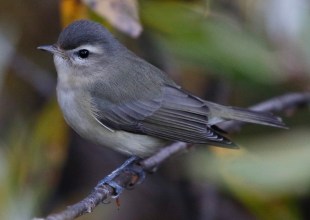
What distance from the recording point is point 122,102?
15.1 feet

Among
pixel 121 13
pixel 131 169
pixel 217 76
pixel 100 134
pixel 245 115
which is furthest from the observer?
pixel 217 76

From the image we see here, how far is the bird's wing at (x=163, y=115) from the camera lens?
4.45m

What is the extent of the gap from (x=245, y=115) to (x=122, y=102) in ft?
2.53

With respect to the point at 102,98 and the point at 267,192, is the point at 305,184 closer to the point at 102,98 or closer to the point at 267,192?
the point at 267,192

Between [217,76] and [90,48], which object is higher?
[217,76]

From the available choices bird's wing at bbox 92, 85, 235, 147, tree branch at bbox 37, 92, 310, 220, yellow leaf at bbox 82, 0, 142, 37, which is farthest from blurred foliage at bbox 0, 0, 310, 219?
bird's wing at bbox 92, 85, 235, 147

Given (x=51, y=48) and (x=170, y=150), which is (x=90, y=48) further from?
(x=170, y=150)

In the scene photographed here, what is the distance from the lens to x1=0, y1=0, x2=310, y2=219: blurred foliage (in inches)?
165

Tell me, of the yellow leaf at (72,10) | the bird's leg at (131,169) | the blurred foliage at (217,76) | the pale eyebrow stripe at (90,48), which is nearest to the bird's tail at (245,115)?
the blurred foliage at (217,76)

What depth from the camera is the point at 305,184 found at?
4223 millimetres

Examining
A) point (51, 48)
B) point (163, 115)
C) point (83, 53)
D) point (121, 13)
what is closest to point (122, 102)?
point (163, 115)

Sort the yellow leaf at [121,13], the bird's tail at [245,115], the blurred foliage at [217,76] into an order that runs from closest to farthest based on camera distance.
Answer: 1. the yellow leaf at [121,13]
2. the blurred foliage at [217,76]
3. the bird's tail at [245,115]

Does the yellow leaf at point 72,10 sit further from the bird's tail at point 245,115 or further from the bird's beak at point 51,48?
the bird's tail at point 245,115

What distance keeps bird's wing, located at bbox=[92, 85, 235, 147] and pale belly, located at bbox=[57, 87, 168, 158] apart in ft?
0.15
